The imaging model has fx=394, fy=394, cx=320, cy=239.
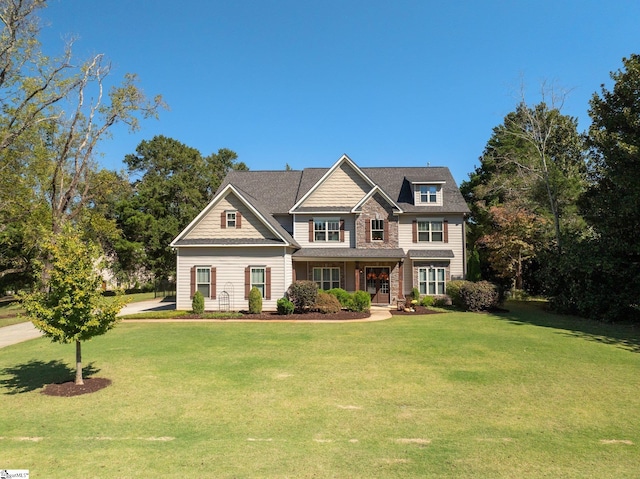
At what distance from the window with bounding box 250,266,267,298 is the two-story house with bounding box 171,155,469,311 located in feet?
0.18

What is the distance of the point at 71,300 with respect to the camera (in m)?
8.65

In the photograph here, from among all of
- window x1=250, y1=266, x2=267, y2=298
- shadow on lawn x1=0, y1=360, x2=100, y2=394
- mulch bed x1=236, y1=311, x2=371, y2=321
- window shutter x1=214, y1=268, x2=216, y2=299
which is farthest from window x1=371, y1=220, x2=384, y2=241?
shadow on lawn x1=0, y1=360, x2=100, y2=394

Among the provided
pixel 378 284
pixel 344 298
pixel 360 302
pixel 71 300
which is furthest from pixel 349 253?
pixel 71 300

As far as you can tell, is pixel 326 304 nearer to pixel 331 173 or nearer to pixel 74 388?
pixel 331 173

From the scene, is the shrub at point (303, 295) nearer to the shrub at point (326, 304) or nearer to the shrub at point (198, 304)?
the shrub at point (326, 304)

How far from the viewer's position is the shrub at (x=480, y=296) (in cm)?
2123

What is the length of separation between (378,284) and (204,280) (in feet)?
34.8

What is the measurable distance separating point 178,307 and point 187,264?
248cm

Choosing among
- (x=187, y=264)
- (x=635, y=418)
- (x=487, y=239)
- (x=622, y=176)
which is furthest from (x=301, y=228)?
(x=635, y=418)

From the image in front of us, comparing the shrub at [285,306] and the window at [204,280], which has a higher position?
the window at [204,280]

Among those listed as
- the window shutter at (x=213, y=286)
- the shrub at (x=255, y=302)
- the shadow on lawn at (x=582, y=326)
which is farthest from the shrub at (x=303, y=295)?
the shadow on lawn at (x=582, y=326)

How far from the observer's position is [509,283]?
103 feet

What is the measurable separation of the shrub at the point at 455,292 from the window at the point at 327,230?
754 centimetres

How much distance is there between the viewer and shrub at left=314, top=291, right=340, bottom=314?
67.5 feet
